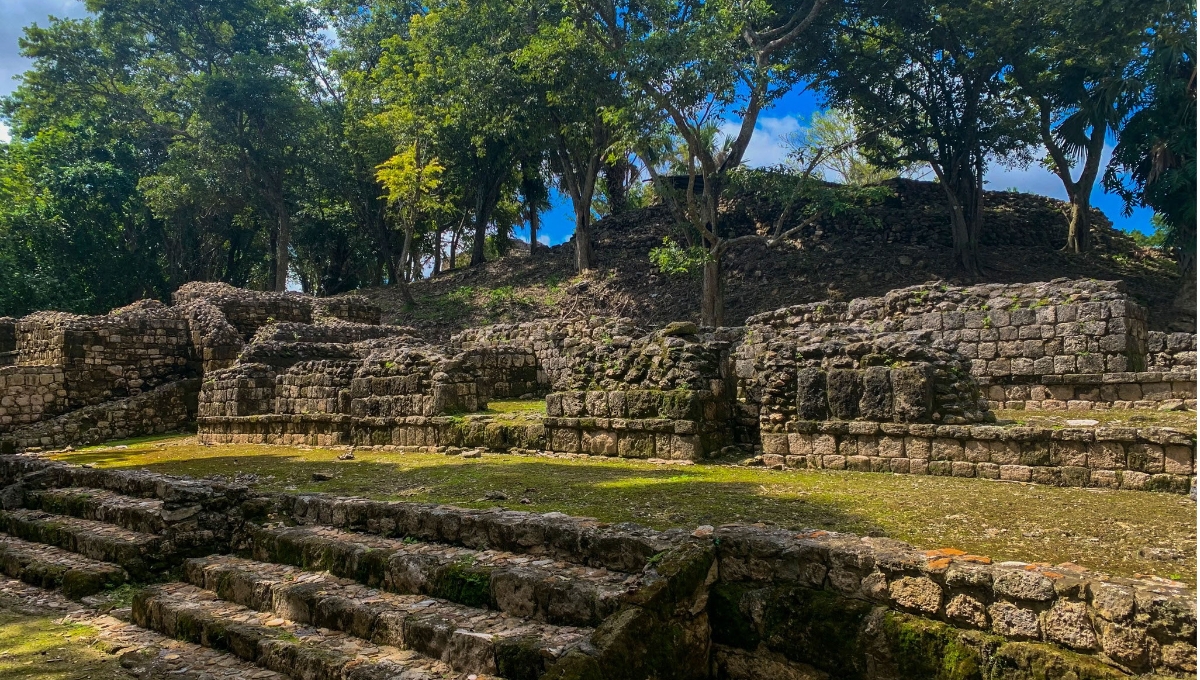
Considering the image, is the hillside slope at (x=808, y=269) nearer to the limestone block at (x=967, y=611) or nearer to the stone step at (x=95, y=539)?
the stone step at (x=95, y=539)

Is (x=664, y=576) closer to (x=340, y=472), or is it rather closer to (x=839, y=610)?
(x=839, y=610)

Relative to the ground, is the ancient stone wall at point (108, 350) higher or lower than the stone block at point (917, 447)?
higher

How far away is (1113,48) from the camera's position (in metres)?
21.4

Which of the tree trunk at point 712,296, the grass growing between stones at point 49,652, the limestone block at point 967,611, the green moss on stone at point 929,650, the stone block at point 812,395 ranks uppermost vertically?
the tree trunk at point 712,296

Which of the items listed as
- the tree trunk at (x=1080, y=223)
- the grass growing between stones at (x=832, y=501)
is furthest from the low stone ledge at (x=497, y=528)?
the tree trunk at (x=1080, y=223)

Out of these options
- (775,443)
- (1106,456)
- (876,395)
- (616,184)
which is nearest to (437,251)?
(616,184)

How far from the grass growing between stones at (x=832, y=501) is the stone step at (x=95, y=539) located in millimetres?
1564

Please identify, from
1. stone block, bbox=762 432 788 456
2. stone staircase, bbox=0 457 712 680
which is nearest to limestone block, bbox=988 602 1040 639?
stone staircase, bbox=0 457 712 680

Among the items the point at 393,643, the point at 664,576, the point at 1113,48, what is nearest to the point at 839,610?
the point at 664,576

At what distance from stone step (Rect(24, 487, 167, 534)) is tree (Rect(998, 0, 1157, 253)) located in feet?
82.8

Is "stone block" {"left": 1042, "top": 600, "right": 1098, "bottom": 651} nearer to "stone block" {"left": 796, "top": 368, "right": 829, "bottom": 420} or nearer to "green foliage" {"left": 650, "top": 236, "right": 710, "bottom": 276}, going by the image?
"stone block" {"left": 796, "top": 368, "right": 829, "bottom": 420}

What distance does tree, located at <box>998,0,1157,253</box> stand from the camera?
21.0m

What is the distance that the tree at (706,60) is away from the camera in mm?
20234

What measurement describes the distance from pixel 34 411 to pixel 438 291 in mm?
16749
